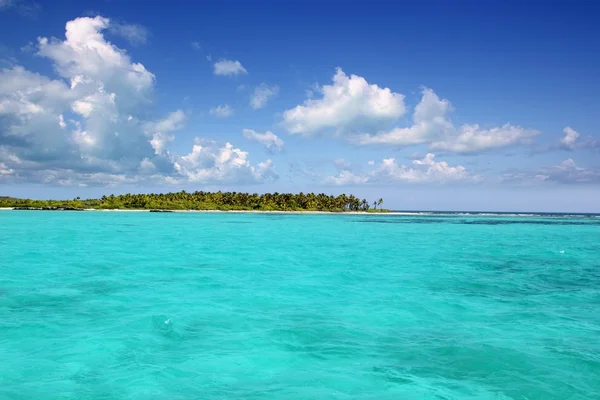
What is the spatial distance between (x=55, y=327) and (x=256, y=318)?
729cm

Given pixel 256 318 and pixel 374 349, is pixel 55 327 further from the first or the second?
pixel 374 349

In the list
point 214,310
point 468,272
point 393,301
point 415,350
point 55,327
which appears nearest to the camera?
point 415,350

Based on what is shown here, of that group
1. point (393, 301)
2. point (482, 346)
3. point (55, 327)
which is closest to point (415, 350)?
point (482, 346)

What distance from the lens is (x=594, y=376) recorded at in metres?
11.3

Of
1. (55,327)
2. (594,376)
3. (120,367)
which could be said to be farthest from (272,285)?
(594,376)

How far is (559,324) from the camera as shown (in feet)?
54.1

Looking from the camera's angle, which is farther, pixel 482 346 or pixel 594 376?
pixel 482 346

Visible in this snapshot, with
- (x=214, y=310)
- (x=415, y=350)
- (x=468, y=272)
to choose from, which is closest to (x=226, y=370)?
(x=415, y=350)

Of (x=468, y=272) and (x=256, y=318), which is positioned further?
(x=468, y=272)

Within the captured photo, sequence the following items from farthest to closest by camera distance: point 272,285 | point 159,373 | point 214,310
A: point 272,285 → point 214,310 → point 159,373

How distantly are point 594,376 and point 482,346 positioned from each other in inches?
118

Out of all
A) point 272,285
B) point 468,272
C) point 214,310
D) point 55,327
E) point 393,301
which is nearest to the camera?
point 55,327

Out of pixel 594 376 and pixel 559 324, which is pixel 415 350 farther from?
pixel 559 324

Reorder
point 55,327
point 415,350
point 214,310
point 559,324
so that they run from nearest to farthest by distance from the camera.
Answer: point 415,350 → point 55,327 → point 559,324 → point 214,310
